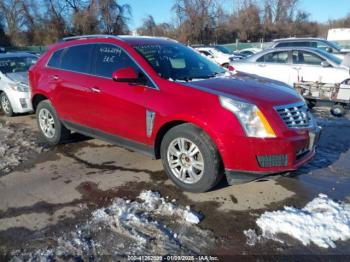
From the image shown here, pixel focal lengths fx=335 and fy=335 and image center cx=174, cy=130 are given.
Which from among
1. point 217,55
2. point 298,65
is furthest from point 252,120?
point 217,55

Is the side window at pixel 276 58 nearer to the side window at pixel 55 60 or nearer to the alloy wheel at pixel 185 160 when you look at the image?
the side window at pixel 55 60

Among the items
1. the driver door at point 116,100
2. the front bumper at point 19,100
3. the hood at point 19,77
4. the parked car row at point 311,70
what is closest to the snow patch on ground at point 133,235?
the driver door at point 116,100

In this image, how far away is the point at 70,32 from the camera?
52.9m

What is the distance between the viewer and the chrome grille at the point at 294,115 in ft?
11.8

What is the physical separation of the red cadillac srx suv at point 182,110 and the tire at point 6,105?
3.27 metres

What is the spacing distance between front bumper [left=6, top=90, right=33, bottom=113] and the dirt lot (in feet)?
8.24

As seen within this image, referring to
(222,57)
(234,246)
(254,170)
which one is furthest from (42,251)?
(222,57)

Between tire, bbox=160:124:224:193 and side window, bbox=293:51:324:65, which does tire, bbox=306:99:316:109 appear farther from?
tire, bbox=160:124:224:193

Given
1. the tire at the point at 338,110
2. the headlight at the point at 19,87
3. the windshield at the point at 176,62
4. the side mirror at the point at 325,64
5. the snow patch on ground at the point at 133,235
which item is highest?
the windshield at the point at 176,62

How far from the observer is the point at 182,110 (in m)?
3.71

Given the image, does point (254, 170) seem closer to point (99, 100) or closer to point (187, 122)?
point (187, 122)

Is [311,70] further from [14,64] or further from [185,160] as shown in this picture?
[14,64]

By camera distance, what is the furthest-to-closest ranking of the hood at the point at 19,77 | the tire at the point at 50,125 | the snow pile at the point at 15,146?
1. the hood at the point at 19,77
2. the tire at the point at 50,125
3. the snow pile at the point at 15,146

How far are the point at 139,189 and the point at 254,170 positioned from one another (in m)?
1.44
